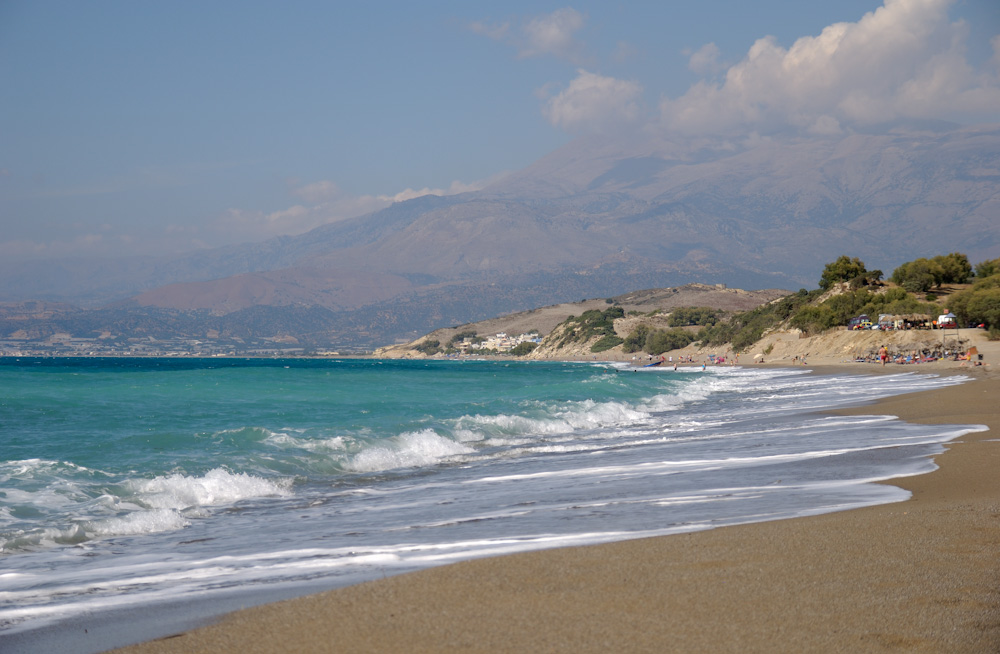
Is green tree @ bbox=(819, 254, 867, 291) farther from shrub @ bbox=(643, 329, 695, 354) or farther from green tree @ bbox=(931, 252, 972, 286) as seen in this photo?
shrub @ bbox=(643, 329, 695, 354)

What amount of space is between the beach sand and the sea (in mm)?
693

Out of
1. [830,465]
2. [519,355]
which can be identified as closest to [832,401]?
[830,465]

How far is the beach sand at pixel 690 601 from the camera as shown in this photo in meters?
5.00

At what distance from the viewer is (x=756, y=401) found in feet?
106

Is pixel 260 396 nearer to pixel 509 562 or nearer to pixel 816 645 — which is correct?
Answer: pixel 509 562

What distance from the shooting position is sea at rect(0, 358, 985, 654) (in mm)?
7172

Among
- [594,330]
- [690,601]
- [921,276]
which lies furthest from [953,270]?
[690,601]

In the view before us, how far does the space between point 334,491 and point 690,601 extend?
845 cm

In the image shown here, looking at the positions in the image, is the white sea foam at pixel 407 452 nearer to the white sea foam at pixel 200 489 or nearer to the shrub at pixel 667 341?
the white sea foam at pixel 200 489

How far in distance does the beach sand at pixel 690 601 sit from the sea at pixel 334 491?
693 millimetres

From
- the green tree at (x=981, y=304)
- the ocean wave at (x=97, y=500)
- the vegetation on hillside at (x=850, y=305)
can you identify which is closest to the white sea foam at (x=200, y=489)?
the ocean wave at (x=97, y=500)

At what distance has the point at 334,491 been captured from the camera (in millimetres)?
13188

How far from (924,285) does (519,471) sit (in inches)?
3253

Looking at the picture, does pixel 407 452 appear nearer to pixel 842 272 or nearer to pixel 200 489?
pixel 200 489
